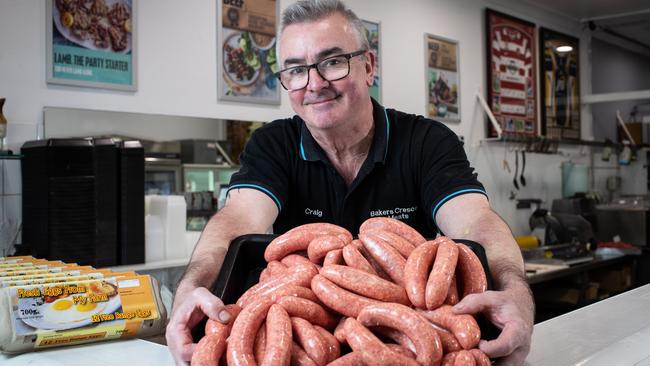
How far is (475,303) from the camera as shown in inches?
34.2

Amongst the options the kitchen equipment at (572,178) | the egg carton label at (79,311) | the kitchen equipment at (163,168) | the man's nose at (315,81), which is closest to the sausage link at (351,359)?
the egg carton label at (79,311)

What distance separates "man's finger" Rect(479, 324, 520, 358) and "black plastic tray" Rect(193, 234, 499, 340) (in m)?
0.14

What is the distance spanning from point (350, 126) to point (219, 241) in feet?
2.15

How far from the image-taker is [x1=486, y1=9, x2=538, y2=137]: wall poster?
5637mm

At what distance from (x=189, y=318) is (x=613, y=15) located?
690 cm

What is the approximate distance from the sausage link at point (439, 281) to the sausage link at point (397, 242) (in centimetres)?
7

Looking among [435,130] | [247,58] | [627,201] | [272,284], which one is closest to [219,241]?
[272,284]

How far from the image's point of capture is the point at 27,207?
2.74m

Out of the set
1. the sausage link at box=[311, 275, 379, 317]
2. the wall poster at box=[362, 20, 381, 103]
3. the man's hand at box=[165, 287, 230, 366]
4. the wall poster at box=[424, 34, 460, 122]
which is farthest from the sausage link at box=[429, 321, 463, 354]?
the wall poster at box=[424, 34, 460, 122]

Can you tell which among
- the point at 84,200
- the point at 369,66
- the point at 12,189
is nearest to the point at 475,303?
the point at 369,66

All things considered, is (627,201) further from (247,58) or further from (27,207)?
(27,207)

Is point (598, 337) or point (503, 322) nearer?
point (503, 322)

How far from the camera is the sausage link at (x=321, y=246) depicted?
0.99 meters

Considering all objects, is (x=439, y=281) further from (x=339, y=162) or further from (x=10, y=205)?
(x=10, y=205)
